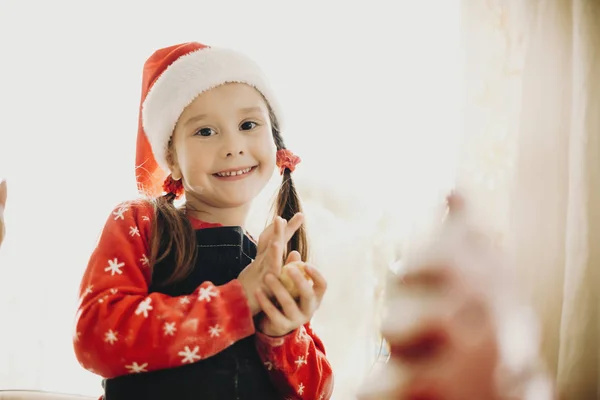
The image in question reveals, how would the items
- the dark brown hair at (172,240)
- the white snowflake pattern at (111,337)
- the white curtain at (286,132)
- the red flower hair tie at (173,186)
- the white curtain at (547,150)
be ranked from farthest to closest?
1. the white curtain at (286,132)
2. the white curtain at (547,150)
3. the red flower hair tie at (173,186)
4. the dark brown hair at (172,240)
5. the white snowflake pattern at (111,337)

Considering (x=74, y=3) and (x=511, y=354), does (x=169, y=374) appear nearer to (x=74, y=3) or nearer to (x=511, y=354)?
(x=511, y=354)

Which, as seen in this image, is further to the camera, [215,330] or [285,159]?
[285,159]

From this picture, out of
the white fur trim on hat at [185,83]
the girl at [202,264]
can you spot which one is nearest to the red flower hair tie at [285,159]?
the girl at [202,264]

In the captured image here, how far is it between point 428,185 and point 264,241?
863mm

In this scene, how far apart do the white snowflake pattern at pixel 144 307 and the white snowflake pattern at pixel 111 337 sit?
0.03 m

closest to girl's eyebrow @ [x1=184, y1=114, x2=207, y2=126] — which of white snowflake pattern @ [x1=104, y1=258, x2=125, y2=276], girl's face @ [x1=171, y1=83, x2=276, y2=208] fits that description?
girl's face @ [x1=171, y1=83, x2=276, y2=208]

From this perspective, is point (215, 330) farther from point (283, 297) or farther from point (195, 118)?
point (195, 118)

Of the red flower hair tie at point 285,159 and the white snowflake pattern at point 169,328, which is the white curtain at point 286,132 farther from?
the white snowflake pattern at point 169,328

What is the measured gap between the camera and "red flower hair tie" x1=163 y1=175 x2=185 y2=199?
0.94 meters

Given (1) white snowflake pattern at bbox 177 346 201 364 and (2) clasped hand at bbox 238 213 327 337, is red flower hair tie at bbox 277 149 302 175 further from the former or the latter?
(1) white snowflake pattern at bbox 177 346 201 364

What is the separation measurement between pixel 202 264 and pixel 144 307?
0.14 m

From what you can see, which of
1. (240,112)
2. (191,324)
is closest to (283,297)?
(191,324)

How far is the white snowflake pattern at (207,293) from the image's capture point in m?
0.67

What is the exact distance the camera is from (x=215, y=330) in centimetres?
65
